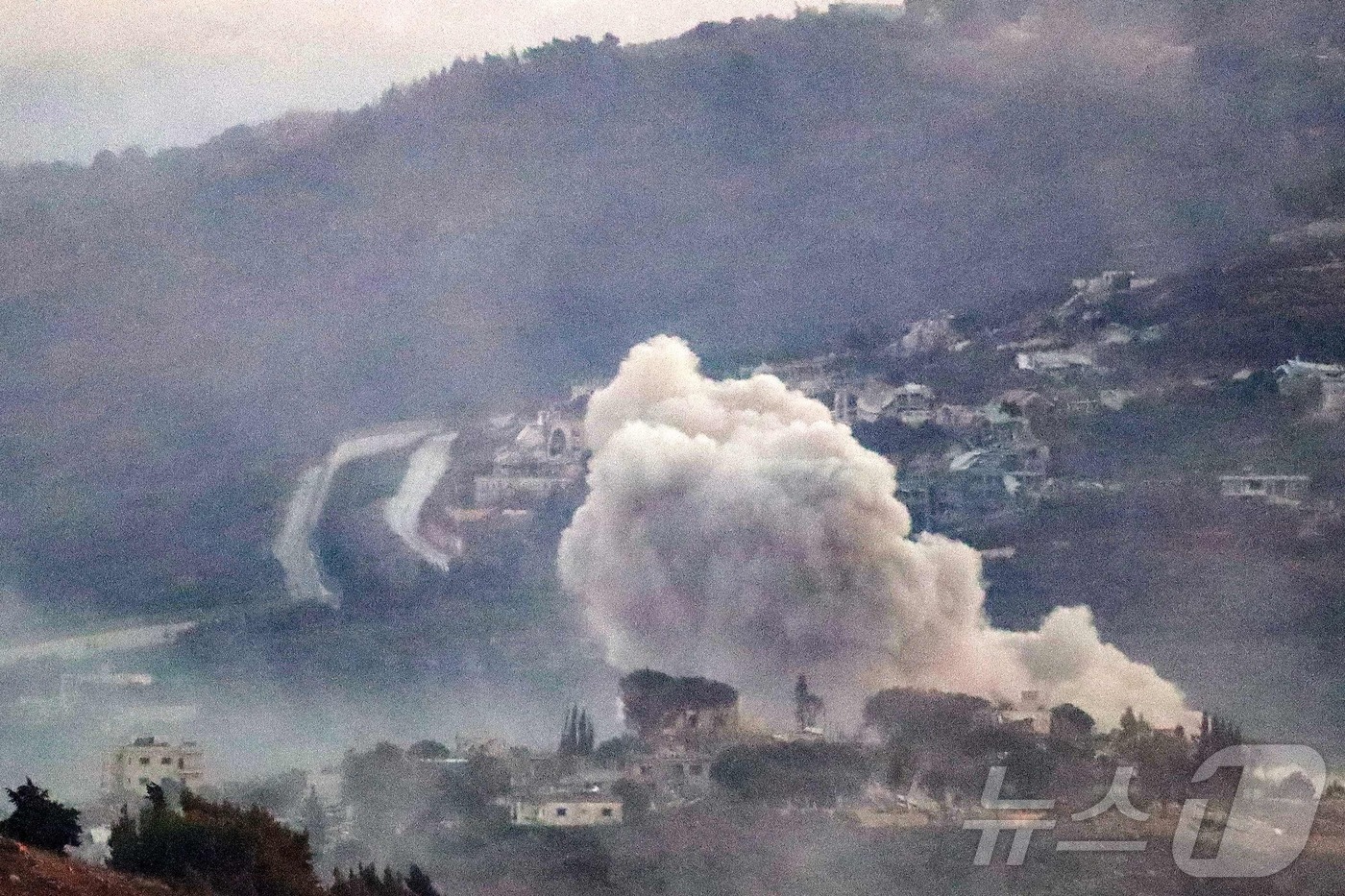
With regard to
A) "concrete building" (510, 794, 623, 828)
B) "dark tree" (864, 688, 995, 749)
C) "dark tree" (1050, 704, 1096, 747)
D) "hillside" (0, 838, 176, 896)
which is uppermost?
"hillside" (0, 838, 176, 896)

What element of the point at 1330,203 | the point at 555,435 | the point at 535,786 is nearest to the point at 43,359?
the point at 555,435

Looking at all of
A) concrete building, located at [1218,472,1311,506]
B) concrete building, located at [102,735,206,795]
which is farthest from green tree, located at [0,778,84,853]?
concrete building, located at [1218,472,1311,506]

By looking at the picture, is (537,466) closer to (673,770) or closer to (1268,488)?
(673,770)

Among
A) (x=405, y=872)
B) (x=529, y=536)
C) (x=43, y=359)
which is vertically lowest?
(x=405, y=872)

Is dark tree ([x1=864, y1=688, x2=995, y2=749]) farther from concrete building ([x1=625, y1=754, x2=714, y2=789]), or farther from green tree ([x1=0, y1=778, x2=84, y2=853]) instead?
green tree ([x1=0, y1=778, x2=84, y2=853])

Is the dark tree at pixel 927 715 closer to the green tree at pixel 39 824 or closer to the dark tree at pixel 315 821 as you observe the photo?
the dark tree at pixel 315 821

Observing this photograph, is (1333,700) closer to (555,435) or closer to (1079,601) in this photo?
(1079,601)

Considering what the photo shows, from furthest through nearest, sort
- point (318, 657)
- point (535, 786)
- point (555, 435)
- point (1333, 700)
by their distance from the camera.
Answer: point (555, 435), point (318, 657), point (1333, 700), point (535, 786)
